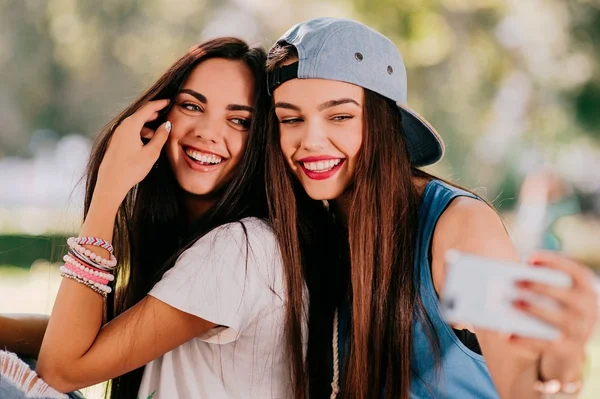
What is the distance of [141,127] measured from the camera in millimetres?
2506

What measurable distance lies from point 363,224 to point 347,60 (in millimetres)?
475

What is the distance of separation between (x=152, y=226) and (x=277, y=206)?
1.75ft

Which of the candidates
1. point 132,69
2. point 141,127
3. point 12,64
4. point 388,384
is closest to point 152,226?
point 141,127

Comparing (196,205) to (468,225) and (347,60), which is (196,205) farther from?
(468,225)

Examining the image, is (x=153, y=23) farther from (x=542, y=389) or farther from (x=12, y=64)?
(x=542, y=389)

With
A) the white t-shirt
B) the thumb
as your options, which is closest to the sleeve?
the white t-shirt

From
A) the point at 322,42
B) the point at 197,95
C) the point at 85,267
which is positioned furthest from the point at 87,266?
the point at 322,42

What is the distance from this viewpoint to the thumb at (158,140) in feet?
8.14

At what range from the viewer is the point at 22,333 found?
2553 millimetres

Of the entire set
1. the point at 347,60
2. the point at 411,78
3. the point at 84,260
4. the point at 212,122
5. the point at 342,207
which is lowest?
the point at 84,260

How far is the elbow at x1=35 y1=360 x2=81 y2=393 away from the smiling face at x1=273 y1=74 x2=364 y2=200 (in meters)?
0.84

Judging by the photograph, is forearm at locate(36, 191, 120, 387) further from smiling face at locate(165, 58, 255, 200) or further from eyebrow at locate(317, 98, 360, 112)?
eyebrow at locate(317, 98, 360, 112)

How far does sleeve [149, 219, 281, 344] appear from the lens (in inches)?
84.3

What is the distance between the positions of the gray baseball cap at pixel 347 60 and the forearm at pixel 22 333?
1.08 metres
